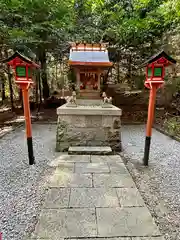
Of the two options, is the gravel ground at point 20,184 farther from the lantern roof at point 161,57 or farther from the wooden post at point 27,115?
the lantern roof at point 161,57

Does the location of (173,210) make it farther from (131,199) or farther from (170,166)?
(170,166)

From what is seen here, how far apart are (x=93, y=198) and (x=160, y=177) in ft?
3.89

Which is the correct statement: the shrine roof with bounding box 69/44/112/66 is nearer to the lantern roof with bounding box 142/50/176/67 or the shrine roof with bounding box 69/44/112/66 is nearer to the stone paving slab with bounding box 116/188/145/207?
the lantern roof with bounding box 142/50/176/67

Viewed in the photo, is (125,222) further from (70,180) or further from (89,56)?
(89,56)

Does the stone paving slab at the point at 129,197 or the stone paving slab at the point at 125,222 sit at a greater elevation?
the stone paving slab at the point at 125,222

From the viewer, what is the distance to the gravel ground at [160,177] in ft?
6.19

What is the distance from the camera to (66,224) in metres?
1.73

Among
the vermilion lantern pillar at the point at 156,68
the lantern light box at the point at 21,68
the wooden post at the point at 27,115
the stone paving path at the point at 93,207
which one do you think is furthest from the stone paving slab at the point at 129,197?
the lantern light box at the point at 21,68

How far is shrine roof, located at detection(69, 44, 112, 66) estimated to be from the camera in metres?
4.16

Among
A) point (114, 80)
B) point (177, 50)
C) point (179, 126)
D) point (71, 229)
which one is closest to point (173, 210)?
point (71, 229)

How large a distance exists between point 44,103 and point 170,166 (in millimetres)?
6663

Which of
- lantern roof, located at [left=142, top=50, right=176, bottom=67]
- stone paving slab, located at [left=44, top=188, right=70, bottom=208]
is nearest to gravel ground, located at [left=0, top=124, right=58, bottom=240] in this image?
stone paving slab, located at [left=44, top=188, right=70, bottom=208]

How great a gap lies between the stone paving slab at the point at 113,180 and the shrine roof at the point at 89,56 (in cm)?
247

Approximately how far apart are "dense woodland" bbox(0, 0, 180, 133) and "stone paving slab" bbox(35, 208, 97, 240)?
4303mm
